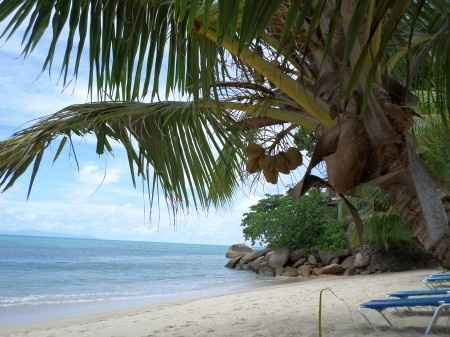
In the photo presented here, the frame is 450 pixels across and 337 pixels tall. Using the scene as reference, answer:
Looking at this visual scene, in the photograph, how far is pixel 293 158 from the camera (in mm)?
2881

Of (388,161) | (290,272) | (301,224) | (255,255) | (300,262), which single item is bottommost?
(388,161)

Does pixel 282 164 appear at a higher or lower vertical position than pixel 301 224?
lower

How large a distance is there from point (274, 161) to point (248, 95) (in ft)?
1.50

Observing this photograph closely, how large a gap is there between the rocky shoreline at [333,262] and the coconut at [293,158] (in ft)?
66.1

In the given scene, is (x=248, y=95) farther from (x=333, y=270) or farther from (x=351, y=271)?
(x=333, y=270)

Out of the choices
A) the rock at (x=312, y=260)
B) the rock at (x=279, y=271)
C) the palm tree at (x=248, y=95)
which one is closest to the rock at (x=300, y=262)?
the rock at (x=312, y=260)

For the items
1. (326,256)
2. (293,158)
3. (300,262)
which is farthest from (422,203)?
(300,262)

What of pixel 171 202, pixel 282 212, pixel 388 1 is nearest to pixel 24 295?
pixel 282 212

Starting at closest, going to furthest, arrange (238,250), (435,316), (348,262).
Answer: (435,316) < (348,262) < (238,250)

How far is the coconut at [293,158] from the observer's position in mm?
2883

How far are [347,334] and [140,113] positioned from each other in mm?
4427

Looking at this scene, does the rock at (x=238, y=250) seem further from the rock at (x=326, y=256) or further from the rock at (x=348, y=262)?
the rock at (x=348, y=262)

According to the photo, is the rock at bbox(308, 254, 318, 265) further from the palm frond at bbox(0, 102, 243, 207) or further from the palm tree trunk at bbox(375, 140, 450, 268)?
the palm tree trunk at bbox(375, 140, 450, 268)

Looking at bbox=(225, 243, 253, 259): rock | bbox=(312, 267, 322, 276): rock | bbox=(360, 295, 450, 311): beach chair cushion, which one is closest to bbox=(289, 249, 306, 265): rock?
bbox=(312, 267, 322, 276): rock
